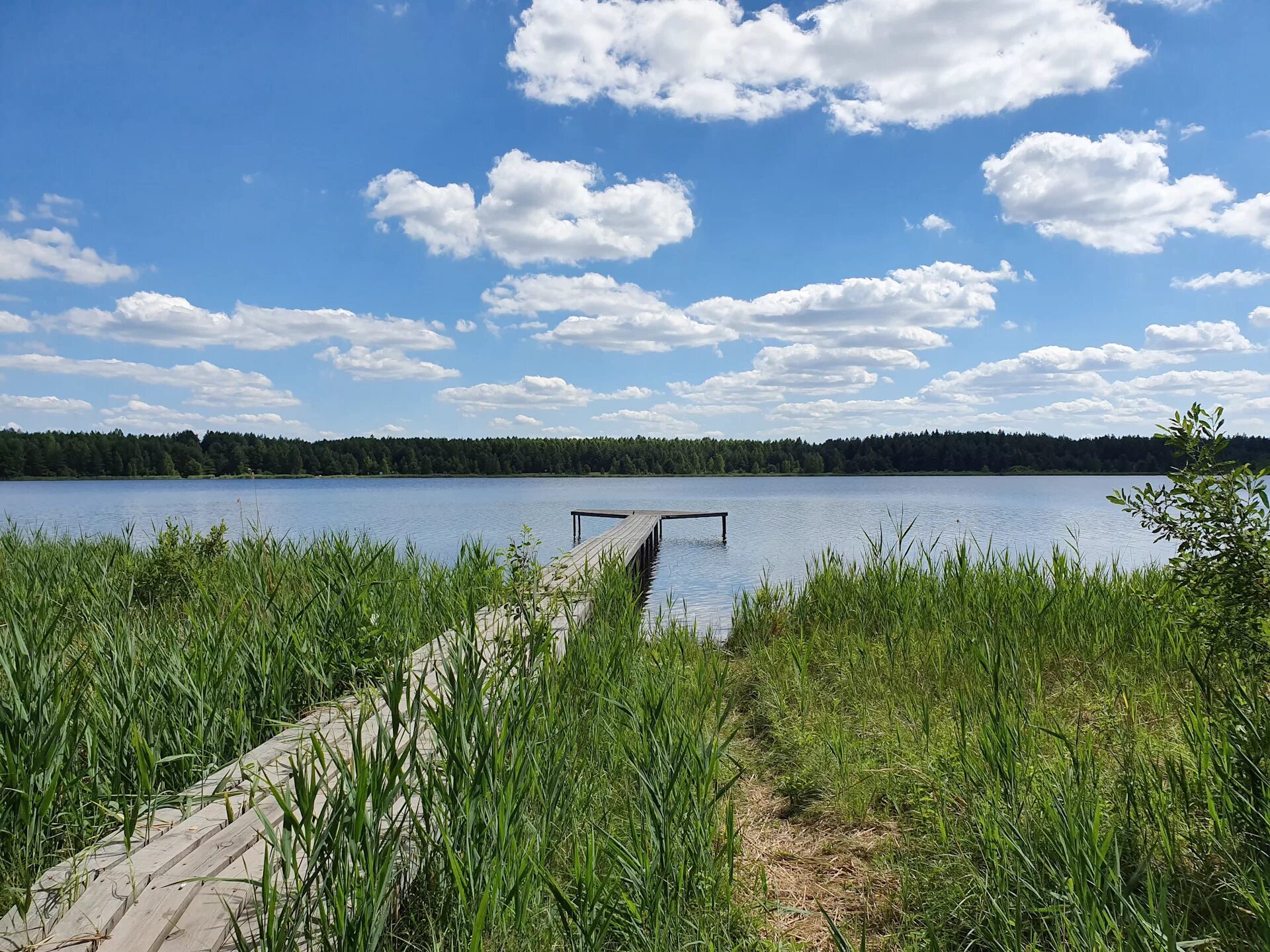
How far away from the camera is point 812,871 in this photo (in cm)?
316

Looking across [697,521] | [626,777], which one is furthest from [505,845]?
[697,521]

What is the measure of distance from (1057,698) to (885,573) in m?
2.80

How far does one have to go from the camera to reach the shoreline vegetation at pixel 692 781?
6.80 ft

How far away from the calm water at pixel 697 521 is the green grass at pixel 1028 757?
43.6 inches

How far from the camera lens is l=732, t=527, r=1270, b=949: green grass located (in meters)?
2.26

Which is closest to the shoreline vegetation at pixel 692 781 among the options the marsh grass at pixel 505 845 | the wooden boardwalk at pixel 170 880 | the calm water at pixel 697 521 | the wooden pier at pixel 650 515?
the marsh grass at pixel 505 845

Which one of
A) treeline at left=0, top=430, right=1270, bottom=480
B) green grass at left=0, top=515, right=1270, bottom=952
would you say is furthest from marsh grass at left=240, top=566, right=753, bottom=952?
treeline at left=0, top=430, right=1270, bottom=480

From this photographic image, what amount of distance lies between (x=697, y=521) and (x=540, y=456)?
2355 inches

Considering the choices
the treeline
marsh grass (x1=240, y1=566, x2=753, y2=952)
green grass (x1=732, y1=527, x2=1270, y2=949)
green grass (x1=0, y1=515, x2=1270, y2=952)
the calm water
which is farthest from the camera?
the treeline

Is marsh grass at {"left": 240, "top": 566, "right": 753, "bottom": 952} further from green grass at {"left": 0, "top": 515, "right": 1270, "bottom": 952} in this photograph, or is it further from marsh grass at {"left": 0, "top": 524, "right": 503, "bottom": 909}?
marsh grass at {"left": 0, "top": 524, "right": 503, "bottom": 909}

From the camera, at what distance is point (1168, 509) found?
10.3 feet

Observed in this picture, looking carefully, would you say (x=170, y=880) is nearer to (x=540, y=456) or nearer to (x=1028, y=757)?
(x=1028, y=757)

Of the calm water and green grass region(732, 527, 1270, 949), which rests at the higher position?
green grass region(732, 527, 1270, 949)

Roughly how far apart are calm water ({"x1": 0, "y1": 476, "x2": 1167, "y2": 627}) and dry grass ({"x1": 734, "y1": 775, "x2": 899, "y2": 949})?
3684 mm
